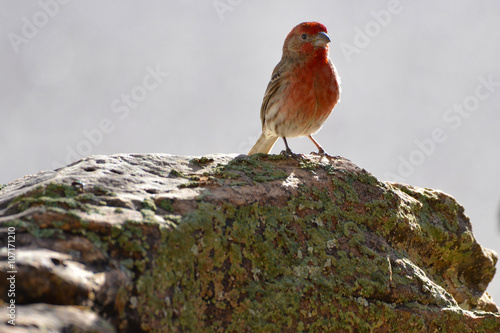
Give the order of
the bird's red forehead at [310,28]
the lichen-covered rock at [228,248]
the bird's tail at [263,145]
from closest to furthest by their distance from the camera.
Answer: the lichen-covered rock at [228,248], the bird's red forehead at [310,28], the bird's tail at [263,145]

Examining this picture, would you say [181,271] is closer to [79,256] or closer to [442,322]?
[79,256]

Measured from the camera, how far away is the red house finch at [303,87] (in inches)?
220

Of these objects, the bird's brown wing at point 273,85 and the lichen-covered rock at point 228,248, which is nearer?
the lichen-covered rock at point 228,248

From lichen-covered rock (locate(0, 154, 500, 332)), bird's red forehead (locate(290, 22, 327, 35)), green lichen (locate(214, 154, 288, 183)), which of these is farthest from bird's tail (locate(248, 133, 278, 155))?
green lichen (locate(214, 154, 288, 183))

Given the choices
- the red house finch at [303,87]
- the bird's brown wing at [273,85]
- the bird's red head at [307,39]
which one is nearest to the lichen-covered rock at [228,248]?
the red house finch at [303,87]

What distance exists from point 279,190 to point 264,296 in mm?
922

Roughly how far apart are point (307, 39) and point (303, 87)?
710mm

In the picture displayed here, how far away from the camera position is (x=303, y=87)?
5.57 metres

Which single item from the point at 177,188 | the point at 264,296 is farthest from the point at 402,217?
the point at 177,188

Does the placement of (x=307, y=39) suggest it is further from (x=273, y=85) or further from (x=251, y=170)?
(x=251, y=170)

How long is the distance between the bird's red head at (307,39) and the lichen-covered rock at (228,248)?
2016 millimetres

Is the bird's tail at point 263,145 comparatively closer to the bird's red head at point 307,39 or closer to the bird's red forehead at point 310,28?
the bird's red head at point 307,39

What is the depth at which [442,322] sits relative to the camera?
324 cm

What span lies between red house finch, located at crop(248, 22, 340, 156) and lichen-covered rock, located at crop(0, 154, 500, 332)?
148 cm
